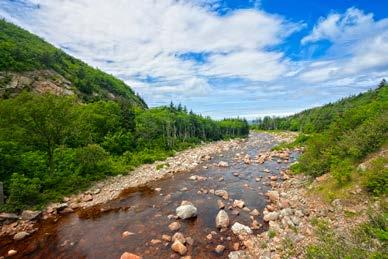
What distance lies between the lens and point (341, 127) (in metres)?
19.6

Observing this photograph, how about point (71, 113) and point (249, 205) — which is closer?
point (249, 205)

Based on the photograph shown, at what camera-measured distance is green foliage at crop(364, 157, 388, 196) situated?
417 inches

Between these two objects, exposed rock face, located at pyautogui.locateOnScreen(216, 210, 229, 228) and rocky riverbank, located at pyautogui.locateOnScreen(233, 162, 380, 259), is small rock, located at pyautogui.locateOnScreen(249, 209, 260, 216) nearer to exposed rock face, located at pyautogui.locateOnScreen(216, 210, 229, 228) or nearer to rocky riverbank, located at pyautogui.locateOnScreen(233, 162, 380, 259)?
rocky riverbank, located at pyautogui.locateOnScreen(233, 162, 380, 259)

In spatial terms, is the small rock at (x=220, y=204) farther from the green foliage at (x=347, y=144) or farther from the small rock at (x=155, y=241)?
the green foliage at (x=347, y=144)

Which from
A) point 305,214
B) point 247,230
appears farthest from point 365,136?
point 247,230

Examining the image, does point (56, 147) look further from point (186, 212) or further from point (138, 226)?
point (186, 212)

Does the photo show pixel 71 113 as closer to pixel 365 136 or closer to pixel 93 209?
pixel 93 209

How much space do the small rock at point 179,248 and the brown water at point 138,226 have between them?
23 cm

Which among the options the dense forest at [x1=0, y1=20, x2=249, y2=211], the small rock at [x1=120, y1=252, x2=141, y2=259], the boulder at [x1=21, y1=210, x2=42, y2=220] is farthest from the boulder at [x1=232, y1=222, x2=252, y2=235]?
the dense forest at [x1=0, y1=20, x2=249, y2=211]

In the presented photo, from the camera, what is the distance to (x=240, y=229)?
11.8 meters

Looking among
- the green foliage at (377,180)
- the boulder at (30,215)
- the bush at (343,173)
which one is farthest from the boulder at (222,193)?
the boulder at (30,215)

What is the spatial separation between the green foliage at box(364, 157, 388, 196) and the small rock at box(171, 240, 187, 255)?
32.0ft

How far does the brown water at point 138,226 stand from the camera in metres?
10.7

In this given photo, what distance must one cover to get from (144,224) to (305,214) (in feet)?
31.1
